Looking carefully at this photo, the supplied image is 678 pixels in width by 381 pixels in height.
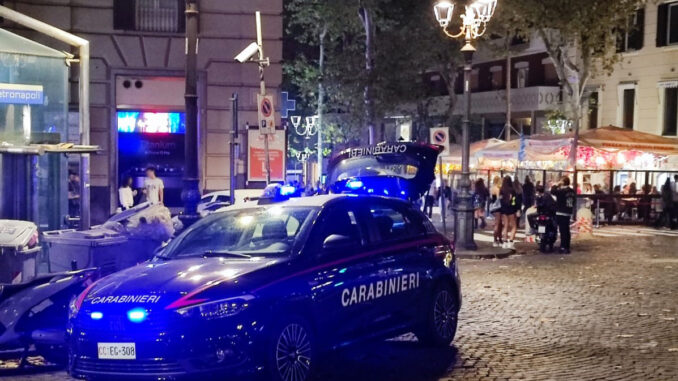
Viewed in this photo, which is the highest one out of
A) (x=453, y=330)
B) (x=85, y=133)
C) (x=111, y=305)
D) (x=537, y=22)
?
(x=537, y=22)

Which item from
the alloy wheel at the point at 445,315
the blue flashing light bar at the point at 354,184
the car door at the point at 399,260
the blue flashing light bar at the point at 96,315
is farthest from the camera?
the blue flashing light bar at the point at 354,184

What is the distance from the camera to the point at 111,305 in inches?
249

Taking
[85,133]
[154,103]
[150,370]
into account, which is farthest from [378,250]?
[154,103]

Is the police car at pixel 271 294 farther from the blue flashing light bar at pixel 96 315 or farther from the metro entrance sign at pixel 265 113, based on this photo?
the metro entrance sign at pixel 265 113

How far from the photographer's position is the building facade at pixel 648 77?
111ft

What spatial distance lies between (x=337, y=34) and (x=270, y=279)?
31887 mm

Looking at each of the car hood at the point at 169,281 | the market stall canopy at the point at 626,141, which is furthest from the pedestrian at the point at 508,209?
the car hood at the point at 169,281

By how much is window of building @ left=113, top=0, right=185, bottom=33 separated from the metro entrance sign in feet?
16.3

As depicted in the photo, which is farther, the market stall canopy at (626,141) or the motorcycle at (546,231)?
the market stall canopy at (626,141)

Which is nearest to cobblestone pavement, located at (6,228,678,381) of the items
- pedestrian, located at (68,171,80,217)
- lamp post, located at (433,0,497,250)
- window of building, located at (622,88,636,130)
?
lamp post, located at (433,0,497,250)

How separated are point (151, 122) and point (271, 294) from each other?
14703 mm

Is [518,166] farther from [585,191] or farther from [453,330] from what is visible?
[453,330]

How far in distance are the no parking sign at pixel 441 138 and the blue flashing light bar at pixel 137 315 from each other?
13.3 metres

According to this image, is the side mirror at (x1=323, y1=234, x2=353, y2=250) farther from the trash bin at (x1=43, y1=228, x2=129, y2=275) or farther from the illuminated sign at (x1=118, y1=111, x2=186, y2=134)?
the illuminated sign at (x1=118, y1=111, x2=186, y2=134)
